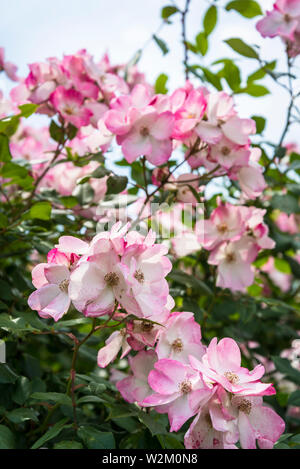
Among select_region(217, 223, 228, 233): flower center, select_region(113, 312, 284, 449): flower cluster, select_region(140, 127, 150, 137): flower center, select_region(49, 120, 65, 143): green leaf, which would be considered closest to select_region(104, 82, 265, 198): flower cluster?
select_region(140, 127, 150, 137): flower center

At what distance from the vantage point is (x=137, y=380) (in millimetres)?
908

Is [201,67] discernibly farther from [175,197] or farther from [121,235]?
[121,235]

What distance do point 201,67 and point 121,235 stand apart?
0.82 metres

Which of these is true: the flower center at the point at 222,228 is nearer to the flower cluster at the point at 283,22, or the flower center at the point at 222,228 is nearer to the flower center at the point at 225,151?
the flower center at the point at 225,151

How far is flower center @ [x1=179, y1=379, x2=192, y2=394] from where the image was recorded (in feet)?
2.55

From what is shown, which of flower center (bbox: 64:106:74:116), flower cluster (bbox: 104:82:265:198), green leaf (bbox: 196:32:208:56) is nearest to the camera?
flower cluster (bbox: 104:82:265:198)

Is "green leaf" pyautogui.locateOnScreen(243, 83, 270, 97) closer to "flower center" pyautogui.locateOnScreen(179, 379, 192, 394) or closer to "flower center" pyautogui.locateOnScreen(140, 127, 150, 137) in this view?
"flower center" pyautogui.locateOnScreen(140, 127, 150, 137)

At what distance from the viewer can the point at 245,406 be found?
2.50ft

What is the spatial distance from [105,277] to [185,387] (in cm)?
20

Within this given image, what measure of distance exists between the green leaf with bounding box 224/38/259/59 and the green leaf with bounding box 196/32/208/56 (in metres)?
0.15

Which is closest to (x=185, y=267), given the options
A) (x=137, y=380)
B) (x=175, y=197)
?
(x=175, y=197)

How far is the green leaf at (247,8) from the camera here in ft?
4.66

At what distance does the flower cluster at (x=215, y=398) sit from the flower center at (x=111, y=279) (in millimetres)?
138

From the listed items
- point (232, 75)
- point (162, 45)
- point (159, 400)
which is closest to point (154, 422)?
point (159, 400)
